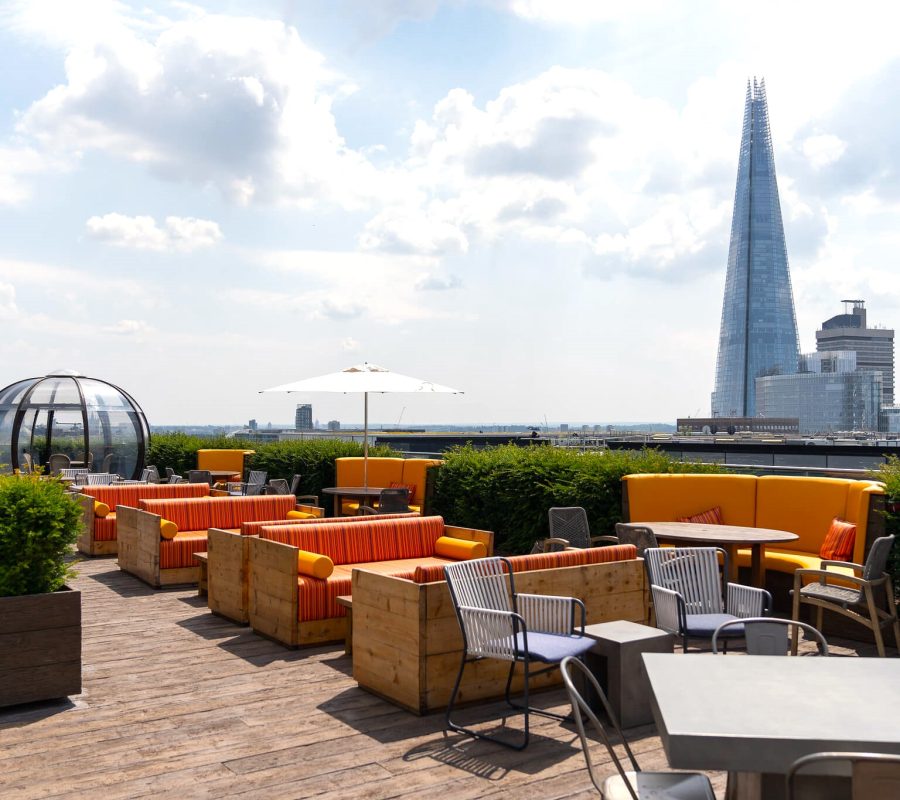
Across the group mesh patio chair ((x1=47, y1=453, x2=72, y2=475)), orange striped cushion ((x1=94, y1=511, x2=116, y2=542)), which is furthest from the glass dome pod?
orange striped cushion ((x1=94, y1=511, x2=116, y2=542))

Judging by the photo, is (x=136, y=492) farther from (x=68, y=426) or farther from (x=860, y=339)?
(x=860, y=339)

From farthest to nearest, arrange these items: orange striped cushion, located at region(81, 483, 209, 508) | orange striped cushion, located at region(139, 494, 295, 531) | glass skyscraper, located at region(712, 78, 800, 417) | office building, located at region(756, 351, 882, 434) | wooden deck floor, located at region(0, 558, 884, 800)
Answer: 1. glass skyscraper, located at region(712, 78, 800, 417)
2. office building, located at region(756, 351, 882, 434)
3. orange striped cushion, located at region(81, 483, 209, 508)
4. orange striped cushion, located at region(139, 494, 295, 531)
5. wooden deck floor, located at region(0, 558, 884, 800)

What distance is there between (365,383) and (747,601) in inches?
252

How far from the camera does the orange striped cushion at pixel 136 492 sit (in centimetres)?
1135

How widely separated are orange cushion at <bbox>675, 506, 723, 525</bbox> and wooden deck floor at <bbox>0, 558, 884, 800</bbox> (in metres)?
3.70

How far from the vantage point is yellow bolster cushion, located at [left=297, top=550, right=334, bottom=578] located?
663 centimetres

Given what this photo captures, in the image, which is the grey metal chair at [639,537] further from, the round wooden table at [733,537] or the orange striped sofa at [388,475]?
the orange striped sofa at [388,475]

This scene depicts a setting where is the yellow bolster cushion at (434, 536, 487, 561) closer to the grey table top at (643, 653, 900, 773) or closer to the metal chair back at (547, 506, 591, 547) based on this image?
the metal chair back at (547, 506, 591, 547)

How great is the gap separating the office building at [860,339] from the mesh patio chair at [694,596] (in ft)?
471

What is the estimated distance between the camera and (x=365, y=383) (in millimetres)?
10914

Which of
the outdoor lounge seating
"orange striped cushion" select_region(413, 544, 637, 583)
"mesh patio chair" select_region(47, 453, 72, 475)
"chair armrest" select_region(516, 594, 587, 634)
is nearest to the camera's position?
"chair armrest" select_region(516, 594, 587, 634)

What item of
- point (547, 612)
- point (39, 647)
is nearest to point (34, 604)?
point (39, 647)

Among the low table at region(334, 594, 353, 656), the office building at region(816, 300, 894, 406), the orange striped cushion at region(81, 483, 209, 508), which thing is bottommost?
the low table at region(334, 594, 353, 656)

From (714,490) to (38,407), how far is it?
14.1 m
